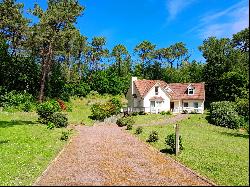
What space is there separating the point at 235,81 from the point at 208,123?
18.7 metres

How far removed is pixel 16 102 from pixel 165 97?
24316 mm

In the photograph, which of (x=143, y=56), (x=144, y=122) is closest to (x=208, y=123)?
(x=144, y=122)

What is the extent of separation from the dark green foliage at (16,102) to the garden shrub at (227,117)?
2618cm

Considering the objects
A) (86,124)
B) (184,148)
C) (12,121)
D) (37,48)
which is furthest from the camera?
(37,48)

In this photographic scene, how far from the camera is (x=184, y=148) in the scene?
26406 mm

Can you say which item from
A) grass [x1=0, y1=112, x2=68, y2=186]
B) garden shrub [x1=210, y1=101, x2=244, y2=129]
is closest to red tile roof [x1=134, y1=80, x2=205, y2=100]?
garden shrub [x1=210, y1=101, x2=244, y2=129]

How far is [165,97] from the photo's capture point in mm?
66750

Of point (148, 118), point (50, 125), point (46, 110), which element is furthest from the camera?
point (148, 118)

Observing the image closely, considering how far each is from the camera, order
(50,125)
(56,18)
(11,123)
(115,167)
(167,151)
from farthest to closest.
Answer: (56,18)
(11,123)
(50,125)
(167,151)
(115,167)

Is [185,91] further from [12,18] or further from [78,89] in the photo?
[12,18]

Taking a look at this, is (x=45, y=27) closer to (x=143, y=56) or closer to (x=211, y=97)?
(x=211, y=97)

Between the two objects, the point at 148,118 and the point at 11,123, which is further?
the point at 148,118

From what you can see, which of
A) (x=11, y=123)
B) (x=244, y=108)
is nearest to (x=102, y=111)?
(x=11, y=123)

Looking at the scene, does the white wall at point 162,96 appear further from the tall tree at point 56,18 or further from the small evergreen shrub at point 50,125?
the small evergreen shrub at point 50,125
